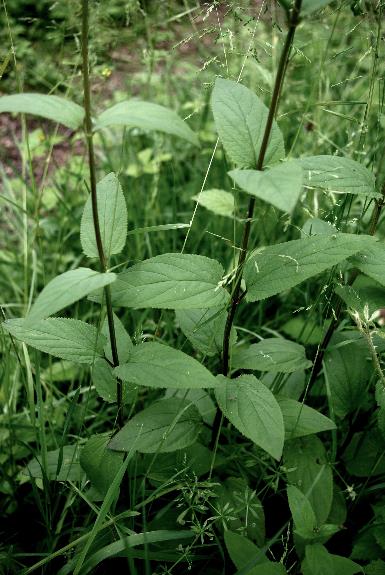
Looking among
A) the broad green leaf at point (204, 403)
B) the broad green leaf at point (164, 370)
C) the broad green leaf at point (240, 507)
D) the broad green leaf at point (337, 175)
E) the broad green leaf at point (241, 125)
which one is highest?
the broad green leaf at point (241, 125)

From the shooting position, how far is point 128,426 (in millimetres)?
1187

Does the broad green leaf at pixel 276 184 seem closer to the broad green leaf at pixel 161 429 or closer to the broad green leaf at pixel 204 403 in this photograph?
the broad green leaf at pixel 161 429

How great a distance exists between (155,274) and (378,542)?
783 millimetres

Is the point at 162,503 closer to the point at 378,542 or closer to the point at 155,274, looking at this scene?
the point at 378,542

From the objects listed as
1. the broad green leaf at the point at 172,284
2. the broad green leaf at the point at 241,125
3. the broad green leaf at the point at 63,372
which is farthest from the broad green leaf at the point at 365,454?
the broad green leaf at the point at 63,372

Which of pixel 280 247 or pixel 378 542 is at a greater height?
pixel 280 247

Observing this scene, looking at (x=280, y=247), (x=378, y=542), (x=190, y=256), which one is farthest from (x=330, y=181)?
(x=378, y=542)

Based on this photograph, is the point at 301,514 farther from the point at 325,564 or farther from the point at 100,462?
the point at 100,462

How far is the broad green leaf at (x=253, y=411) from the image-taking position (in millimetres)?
1036

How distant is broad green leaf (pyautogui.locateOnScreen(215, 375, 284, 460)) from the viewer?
1.04 meters

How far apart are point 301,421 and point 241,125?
66cm

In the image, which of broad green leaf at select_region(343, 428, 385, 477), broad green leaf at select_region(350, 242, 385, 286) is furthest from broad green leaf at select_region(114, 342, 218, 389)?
broad green leaf at select_region(343, 428, 385, 477)

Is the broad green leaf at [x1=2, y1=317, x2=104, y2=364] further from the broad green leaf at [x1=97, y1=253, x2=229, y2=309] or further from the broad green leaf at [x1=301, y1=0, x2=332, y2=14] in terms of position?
the broad green leaf at [x1=301, y1=0, x2=332, y2=14]

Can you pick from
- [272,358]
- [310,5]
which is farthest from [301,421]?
[310,5]
